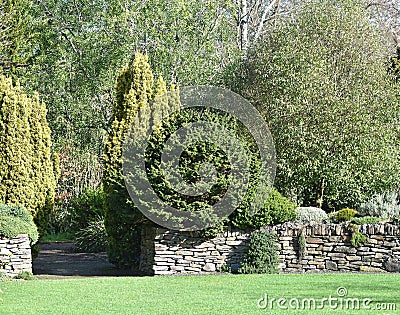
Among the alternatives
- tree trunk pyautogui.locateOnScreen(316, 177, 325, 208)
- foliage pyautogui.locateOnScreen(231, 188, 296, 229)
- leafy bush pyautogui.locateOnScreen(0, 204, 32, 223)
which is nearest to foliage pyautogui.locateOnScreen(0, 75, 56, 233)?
leafy bush pyautogui.locateOnScreen(0, 204, 32, 223)

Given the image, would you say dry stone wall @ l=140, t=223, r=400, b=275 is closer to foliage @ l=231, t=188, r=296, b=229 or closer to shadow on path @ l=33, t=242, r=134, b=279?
foliage @ l=231, t=188, r=296, b=229

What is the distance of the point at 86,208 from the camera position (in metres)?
19.0

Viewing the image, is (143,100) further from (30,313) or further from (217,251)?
(30,313)

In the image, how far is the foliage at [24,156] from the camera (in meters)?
13.8

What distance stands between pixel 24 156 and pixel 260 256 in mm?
5399

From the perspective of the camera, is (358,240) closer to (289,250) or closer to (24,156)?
(289,250)

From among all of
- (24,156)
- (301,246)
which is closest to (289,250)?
(301,246)

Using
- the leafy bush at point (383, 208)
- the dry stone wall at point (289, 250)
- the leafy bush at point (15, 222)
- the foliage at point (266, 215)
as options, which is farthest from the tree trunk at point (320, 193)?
the leafy bush at point (15, 222)

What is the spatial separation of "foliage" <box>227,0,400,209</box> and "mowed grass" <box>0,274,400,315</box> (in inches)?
212

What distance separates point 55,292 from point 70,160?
11.5 m

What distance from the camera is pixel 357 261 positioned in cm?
1262

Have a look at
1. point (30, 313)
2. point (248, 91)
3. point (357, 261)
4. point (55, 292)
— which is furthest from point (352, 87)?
point (30, 313)

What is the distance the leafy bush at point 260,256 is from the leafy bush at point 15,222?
4.08 meters

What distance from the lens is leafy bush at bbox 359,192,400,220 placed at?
46.3 ft
